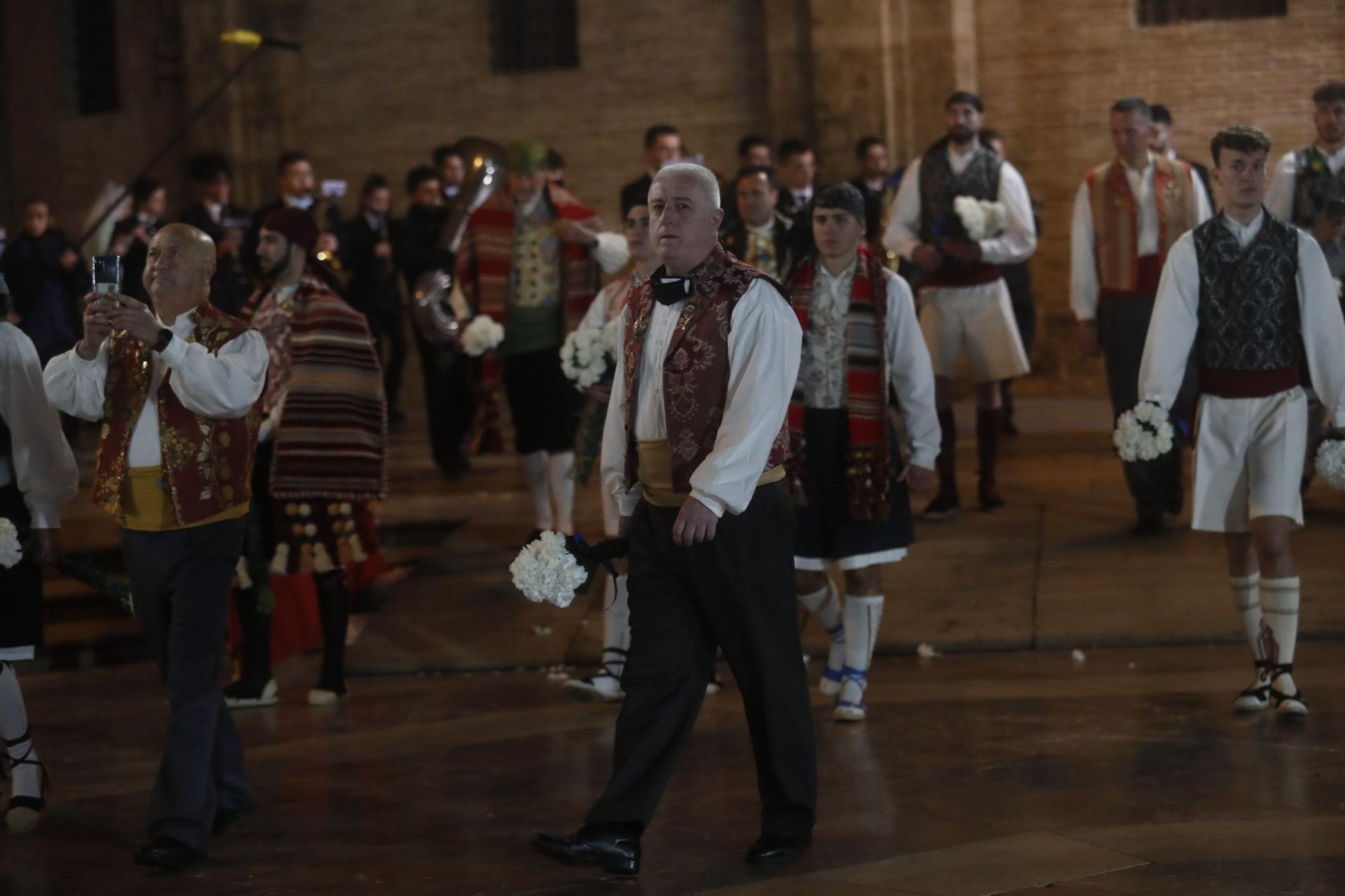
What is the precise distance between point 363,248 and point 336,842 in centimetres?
767

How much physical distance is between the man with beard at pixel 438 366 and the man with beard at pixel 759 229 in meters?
3.81

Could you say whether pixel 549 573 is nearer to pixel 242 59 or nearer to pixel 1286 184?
pixel 1286 184

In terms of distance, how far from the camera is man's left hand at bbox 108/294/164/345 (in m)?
5.07

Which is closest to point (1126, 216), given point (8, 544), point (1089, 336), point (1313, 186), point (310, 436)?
point (1089, 336)

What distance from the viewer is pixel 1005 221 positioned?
9453 mm

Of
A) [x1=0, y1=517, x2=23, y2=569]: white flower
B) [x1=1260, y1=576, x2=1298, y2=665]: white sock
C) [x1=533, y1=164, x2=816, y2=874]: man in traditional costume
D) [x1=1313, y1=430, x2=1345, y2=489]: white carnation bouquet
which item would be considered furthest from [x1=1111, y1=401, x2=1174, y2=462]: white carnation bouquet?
[x1=0, y1=517, x2=23, y2=569]: white flower

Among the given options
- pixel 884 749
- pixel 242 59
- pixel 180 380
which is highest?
pixel 242 59

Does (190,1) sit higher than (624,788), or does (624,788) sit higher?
(190,1)

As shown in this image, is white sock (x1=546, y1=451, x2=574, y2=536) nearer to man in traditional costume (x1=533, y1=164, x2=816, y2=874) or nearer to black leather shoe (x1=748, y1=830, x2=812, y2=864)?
man in traditional costume (x1=533, y1=164, x2=816, y2=874)

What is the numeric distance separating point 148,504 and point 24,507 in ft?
1.91

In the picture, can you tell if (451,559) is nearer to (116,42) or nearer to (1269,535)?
(1269,535)

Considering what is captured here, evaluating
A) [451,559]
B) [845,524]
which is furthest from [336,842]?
[451,559]

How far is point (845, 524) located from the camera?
668cm

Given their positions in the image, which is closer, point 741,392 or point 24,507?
point 741,392
